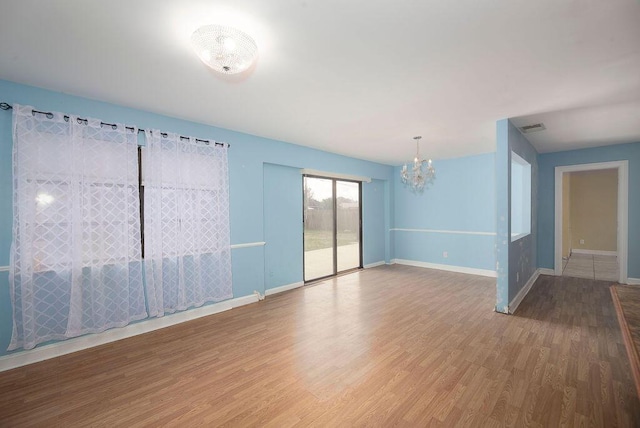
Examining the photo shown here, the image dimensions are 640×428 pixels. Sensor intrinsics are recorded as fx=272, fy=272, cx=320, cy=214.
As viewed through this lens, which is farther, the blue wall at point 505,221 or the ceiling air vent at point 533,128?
the ceiling air vent at point 533,128

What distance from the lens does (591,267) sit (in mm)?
6309

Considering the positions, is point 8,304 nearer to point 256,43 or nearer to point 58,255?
point 58,255

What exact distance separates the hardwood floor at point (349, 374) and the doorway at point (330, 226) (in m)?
1.88

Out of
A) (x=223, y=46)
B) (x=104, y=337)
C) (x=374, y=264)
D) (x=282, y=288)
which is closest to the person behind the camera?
(x=223, y=46)

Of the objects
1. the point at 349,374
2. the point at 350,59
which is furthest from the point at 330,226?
the point at 350,59

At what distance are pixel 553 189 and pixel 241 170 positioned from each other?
6.29m

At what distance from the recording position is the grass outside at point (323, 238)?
5414 mm

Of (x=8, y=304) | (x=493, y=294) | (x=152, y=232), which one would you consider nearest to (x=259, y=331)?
(x=152, y=232)

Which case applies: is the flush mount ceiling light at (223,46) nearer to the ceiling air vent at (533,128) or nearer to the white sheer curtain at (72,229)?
the white sheer curtain at (72,229)

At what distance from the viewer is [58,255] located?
104 inches

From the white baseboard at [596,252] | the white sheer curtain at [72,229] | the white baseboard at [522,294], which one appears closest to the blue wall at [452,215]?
the white baseboard at [522,294]

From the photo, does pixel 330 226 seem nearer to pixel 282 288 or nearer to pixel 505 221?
pixel 282 288

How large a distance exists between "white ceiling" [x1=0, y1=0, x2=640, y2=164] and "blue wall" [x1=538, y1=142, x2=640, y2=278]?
5.78 feet

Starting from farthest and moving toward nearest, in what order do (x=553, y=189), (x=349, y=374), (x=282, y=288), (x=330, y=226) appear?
1. (x=330, y=226)
2. (x=553, y=189)
3. (x=282, y=288)
4. (x=349, y=374)
